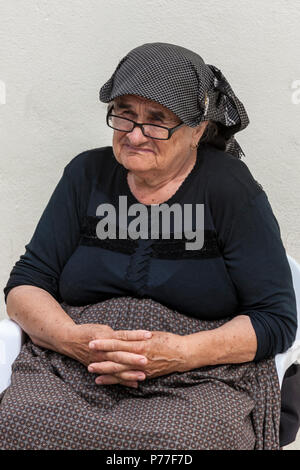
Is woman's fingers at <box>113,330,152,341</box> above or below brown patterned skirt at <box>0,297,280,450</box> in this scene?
above

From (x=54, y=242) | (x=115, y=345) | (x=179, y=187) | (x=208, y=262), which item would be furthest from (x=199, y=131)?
(x=115, y=345)

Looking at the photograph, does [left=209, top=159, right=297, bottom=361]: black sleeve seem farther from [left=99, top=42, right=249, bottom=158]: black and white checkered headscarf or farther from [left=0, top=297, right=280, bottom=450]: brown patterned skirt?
[left=99, top=42, right=249, bottom=158]: black and white checkered headscarf

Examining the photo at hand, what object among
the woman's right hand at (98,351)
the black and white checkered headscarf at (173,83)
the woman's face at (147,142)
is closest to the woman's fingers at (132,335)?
the woman's right hand at (98,351)

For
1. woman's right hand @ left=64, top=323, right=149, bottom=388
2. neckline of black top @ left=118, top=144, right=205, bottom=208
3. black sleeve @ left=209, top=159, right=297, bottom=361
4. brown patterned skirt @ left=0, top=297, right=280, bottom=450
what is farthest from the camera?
neckline of black top @ left=118, top=144, right=205, bottom=208

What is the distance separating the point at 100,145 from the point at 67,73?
0.29m

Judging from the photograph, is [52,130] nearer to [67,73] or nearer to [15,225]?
[67,73]

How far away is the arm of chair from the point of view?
194 cm

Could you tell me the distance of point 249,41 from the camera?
2.24m

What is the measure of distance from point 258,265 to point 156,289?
304 millimetres

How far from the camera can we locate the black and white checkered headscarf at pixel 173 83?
179 cm

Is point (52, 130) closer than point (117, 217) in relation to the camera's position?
No

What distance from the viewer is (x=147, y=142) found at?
187 cm

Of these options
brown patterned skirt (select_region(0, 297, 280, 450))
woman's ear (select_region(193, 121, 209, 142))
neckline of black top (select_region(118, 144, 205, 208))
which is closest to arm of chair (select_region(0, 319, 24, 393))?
brown patterned skirt (select_region(0, 297, 280, 450))
